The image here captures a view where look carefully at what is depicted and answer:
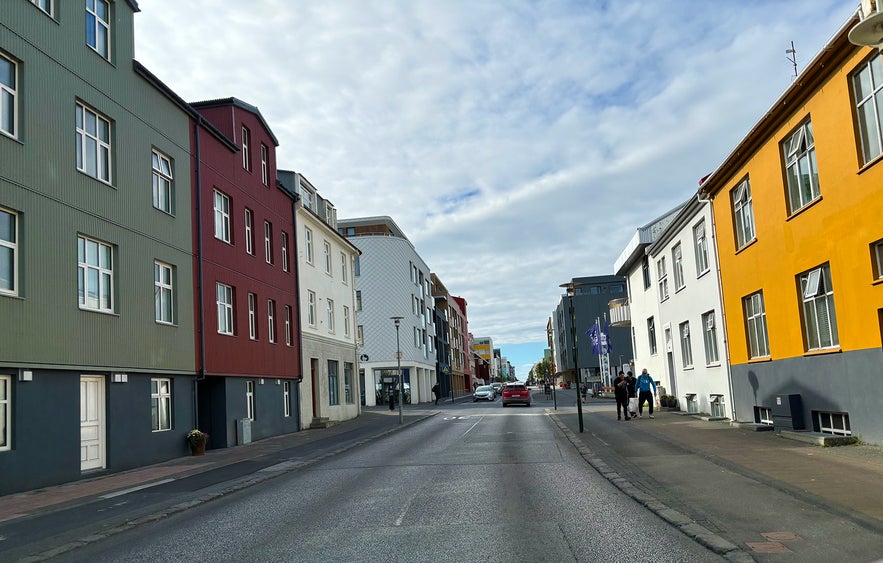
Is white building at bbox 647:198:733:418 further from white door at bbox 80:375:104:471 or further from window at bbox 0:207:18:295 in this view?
window at bbox 0:207:18:295

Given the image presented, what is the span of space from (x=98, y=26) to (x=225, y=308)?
30.9 feet

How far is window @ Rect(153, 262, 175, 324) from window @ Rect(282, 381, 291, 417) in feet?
29.0

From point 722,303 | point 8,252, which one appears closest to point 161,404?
point 8,252

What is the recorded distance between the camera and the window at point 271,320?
27.2 m

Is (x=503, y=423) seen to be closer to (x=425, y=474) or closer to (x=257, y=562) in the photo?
(x=425, y=474)

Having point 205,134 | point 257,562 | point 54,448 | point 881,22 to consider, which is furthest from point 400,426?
point 881,22

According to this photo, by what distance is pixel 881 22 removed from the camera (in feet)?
21.5

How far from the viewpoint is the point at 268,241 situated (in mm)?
28266

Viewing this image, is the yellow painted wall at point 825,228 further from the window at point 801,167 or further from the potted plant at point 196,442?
the potted plant at point 196,442

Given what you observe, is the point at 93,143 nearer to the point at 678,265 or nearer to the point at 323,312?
the point at 323,312

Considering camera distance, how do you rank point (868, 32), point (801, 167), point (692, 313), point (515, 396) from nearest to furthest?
1. point (868, 32)
2. point (801, 167)
3. point (692, 313)
4. point (515, 396)

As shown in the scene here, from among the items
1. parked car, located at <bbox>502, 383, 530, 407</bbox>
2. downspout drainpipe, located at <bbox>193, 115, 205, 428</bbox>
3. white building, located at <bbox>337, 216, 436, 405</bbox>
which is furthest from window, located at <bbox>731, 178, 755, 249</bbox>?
Answer: white building, located at <bbox>337, 216, 436, 405</bbox>

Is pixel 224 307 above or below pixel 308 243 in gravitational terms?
below

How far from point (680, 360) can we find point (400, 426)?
36.4 ft
